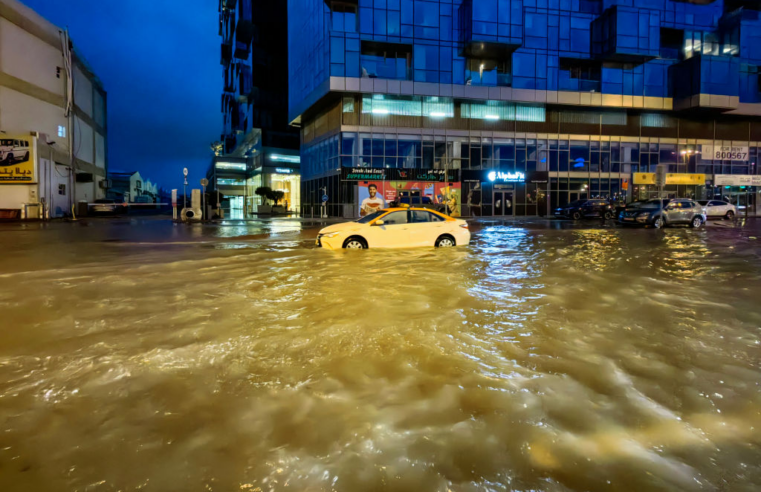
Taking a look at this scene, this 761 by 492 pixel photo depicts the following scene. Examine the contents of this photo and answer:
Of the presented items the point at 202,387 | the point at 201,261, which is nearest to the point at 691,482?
the point at 202,387

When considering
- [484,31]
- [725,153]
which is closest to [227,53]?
[484,31]

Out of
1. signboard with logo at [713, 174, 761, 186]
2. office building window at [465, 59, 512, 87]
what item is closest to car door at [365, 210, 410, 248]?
office building window at [465, 59, 512, 87]

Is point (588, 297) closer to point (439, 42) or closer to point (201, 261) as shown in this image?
point (201, 261)

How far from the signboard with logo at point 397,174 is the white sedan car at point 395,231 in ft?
83.6

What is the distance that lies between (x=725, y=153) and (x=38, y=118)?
64326mm

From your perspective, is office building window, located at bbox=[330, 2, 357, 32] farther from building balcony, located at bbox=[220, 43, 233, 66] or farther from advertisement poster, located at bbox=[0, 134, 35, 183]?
building balcony, located at bbox=[220, 43, 233, 66]

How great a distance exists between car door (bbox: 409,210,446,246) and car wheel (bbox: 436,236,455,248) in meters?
0.16

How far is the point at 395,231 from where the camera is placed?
13617 mm

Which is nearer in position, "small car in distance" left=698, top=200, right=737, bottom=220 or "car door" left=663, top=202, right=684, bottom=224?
"car door" left=663, top=202, right=684, bottom=224

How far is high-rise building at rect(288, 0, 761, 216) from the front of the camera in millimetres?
39125

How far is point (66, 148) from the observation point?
38.2 metres

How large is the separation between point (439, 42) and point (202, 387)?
41203 mm

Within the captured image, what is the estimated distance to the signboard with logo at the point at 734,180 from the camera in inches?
1860

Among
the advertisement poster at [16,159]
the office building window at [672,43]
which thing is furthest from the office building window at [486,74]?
the advertisement poster at [16,159]
